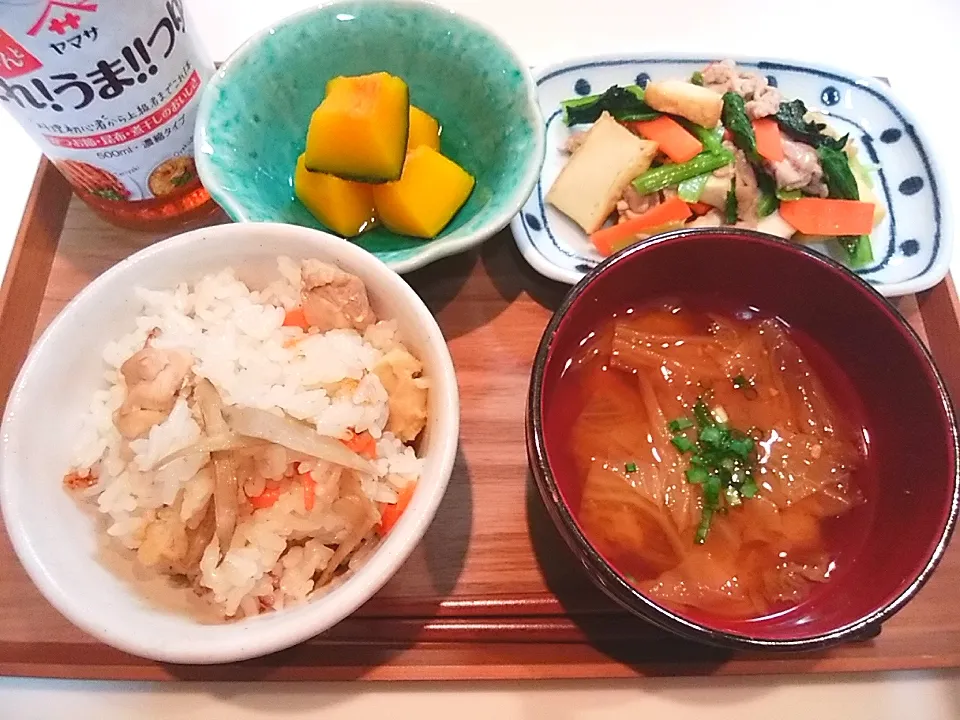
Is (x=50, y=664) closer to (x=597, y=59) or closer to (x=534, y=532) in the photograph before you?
(x=534, y=532)

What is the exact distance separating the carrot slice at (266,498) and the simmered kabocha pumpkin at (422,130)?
2.49ft

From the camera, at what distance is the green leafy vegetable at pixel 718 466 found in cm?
116

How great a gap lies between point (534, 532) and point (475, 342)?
1.27ft

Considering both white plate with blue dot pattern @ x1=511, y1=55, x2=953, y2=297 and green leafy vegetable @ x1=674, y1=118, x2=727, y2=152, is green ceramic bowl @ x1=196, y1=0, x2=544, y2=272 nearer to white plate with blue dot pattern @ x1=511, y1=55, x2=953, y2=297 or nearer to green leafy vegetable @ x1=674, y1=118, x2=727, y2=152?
white plate with blue dot pattern @ x1=511, y1=55, x2=953, y2=297

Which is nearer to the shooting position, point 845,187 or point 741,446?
point 741,446

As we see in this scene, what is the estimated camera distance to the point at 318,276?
1153 mm

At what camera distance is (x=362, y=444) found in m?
1.11

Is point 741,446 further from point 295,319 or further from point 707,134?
point 707,134

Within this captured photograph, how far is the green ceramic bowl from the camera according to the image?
56.6 inches

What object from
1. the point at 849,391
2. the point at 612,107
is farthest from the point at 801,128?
the point at 849,391

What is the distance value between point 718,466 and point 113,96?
1166mm

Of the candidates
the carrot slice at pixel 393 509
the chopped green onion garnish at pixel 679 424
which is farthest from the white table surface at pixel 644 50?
the chopped green onion garnish at pixel 679 424

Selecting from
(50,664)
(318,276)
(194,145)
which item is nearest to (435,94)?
(194,145)

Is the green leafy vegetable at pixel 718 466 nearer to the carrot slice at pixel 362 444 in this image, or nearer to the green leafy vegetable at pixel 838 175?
the carrot slice at pixel 362 444
